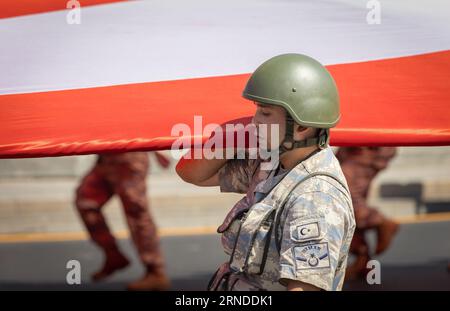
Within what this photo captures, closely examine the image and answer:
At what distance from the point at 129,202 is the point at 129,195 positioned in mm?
51

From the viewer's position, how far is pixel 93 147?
3.76 metres

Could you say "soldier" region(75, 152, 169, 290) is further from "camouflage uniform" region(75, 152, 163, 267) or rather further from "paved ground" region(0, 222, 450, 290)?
"paved ground" region(0, 222, 450, 290)

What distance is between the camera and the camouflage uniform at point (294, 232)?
2941 mm

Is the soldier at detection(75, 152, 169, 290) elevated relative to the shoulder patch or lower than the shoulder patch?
lower

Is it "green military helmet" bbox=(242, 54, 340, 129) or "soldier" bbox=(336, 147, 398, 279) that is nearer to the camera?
"green military helmet" bbox=(242, 54, 340, 129)

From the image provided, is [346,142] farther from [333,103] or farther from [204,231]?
[204,231]

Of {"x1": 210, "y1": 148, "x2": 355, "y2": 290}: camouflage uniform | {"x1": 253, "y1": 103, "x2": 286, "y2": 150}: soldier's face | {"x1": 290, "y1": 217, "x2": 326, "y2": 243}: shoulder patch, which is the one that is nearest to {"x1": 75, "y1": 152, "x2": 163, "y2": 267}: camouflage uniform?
{"x1": 210, "y1": 148, "x2": 355, "y2": 290}: camouflage uniform

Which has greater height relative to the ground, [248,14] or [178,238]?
[248,14]

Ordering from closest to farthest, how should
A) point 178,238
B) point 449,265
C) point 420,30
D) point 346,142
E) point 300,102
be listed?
point 300,102
point 346,142
point 420,30
point 449,265
point 178,238

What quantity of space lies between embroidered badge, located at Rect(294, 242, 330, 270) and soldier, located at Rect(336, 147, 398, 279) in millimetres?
4007

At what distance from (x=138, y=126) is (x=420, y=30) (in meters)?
1.47

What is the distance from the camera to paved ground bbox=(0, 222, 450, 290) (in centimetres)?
732

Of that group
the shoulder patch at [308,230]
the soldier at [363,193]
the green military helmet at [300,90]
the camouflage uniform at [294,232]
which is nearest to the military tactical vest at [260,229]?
the camouflage uniform at [294,232]

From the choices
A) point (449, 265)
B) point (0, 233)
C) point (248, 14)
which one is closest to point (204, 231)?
point (0, 233)
